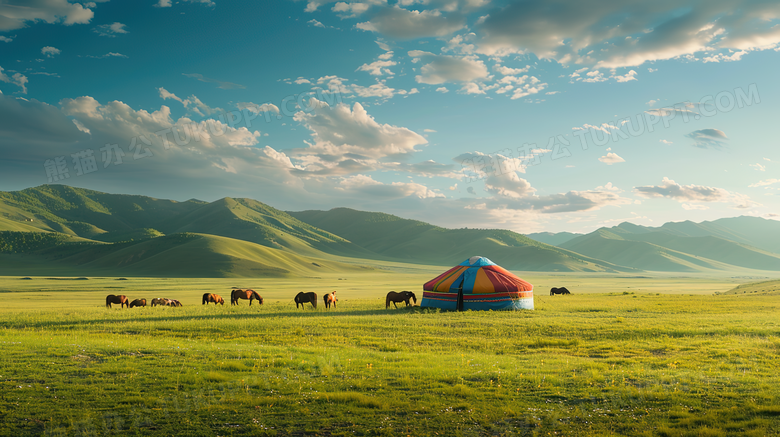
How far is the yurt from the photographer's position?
94.1 ft

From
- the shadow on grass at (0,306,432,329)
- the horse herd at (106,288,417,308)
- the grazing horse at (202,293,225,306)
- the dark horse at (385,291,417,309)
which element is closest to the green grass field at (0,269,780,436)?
the shadow on grass at (0,306,432,329)

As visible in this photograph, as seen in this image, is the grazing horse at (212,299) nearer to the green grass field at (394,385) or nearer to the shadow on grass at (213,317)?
the shadow on grass at (213,317)

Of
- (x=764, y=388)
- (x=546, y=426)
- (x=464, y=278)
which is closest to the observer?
(x=546, y=426)

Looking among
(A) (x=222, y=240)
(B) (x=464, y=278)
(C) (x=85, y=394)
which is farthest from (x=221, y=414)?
(A) (x=222, y=240)

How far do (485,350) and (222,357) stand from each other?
8364 mm

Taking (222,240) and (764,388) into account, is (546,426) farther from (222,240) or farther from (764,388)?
(222,240)

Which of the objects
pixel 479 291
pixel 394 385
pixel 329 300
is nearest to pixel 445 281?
pixel 479 291

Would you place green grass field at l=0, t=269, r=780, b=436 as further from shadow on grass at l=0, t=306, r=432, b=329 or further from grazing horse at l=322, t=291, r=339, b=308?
grazing horse at l=322, t=291, r=339, b=308

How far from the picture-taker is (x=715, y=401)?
8.65m

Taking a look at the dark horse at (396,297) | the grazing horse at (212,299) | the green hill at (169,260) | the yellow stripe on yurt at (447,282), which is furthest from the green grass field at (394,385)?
the green hill at (169,260)

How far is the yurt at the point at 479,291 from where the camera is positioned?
28688 mm

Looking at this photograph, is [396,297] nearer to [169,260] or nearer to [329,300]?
[329,300]

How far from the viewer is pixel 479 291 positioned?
28.7 meters

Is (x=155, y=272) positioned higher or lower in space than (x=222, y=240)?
lower
